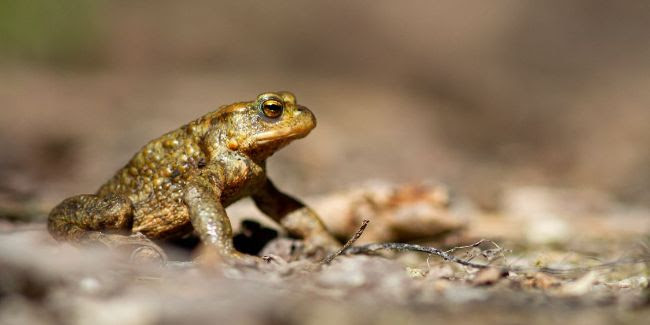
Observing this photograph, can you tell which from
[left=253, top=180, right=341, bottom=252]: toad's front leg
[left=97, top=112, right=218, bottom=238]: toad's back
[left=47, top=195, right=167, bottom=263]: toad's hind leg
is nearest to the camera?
[left=47, top=195, right=167, bottom=263]: toad's hind leg

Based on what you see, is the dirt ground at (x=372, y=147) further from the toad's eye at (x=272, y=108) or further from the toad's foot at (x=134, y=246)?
the toad's eye at (x=272, y=108)

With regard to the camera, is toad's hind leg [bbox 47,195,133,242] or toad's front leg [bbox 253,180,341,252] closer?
toad's hind leg [bbox 47,195,133,242]

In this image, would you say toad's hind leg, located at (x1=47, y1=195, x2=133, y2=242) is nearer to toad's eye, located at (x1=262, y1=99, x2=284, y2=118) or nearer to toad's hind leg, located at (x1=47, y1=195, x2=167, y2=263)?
toad's hind leg, located at (x1=47, y1=195, x2=167, y2=263)

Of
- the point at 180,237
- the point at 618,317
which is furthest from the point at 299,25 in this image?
Result: the point at 618,317

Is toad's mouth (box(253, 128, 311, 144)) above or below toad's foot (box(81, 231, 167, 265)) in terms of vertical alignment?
above

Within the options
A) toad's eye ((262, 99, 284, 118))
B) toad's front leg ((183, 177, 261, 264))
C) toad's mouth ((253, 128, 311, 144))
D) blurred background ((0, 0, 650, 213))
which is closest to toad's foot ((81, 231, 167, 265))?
toad's front leg ((183, 177, 261, 264))

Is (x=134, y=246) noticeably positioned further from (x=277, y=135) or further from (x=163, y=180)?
(x=277, y=135)

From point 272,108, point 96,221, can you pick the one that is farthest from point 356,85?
point 96,221

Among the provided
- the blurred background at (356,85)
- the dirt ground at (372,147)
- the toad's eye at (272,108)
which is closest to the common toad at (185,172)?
the toad's eye at (272,108)
